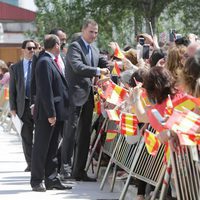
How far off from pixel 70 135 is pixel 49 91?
4.36ft

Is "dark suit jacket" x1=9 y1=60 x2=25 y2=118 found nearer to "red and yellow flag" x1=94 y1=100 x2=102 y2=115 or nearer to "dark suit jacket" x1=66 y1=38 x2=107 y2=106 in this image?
"red and yellow flag" x1=94 y1=100 x2=102 y2=115

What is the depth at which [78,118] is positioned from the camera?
11.1m

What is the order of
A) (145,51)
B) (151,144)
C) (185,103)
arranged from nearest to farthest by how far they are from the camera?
(185,103) → (151,144) → (145,51)

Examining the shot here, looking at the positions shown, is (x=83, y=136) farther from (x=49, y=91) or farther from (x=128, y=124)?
(x=128, y=124)

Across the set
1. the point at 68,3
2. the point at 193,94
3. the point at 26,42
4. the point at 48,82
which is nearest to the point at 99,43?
the point at 68,3

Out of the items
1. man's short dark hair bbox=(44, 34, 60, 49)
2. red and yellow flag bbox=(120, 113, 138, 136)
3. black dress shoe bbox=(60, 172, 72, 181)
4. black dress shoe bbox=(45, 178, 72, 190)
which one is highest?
man's short dark hair bbox=(44, 34, 60, 49)

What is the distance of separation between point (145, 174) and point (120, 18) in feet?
84.7

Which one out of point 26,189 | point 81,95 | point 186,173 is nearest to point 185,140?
point 186,173

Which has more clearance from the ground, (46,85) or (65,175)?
(46,85)

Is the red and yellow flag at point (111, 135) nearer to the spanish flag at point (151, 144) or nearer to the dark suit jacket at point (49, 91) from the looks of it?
the dark suit jacket at point (49, 91)

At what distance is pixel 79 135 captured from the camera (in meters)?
11.3

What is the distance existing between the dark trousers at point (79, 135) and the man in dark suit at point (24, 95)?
1.17 m

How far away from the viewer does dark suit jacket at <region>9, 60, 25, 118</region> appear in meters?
12.4

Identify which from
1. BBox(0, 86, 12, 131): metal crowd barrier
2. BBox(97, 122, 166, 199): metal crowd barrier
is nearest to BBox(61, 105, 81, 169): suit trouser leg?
BBox(97, 122, 166, 199): metal crowd barrier
